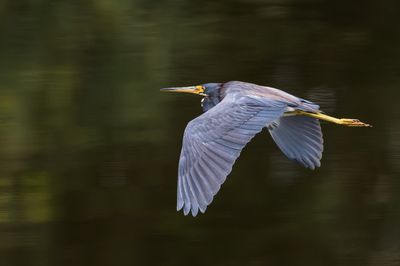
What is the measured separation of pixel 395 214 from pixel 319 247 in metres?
0.44

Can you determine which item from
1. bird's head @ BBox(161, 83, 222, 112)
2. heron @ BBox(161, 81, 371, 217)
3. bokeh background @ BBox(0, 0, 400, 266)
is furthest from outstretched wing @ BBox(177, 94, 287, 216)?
bokeh background @ BBox(0, 0, 400, 266)

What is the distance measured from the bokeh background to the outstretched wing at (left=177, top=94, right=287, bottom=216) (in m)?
0.91

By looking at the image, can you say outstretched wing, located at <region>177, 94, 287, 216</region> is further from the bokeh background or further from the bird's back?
the bokeh background

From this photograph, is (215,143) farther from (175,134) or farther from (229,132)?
(175,134)

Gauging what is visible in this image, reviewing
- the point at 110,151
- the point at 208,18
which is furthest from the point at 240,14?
the point at 110,151

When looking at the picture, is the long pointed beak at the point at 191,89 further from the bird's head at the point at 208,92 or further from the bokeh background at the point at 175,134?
the bokeh background at the point at 175,134

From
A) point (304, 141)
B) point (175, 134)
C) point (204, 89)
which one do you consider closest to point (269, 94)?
point (304, 141)

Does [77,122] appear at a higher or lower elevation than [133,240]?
higher

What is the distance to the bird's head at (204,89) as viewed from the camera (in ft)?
16.3

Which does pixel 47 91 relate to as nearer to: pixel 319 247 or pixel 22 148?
pixel 22 148

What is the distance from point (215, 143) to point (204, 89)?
0.99 m

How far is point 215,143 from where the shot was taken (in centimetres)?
411

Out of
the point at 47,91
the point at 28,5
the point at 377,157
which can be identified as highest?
the point at 28,5

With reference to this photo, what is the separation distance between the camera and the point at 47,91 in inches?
206
